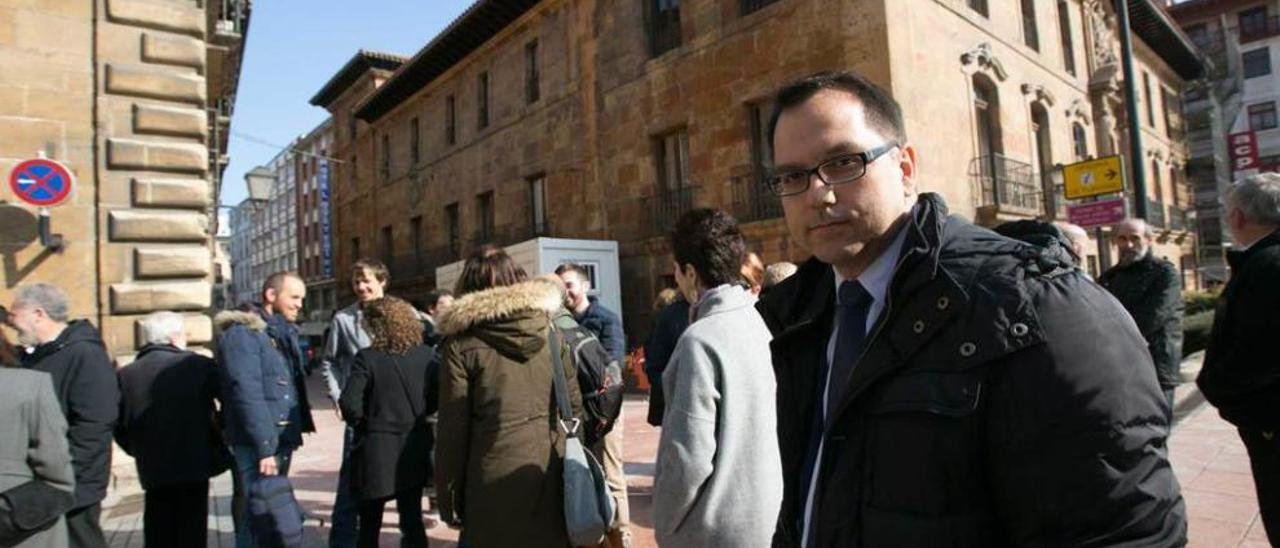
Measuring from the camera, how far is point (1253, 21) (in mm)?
38875

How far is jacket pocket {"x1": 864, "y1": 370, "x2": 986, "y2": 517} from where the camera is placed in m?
1.12

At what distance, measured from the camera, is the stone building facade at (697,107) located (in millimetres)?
12656

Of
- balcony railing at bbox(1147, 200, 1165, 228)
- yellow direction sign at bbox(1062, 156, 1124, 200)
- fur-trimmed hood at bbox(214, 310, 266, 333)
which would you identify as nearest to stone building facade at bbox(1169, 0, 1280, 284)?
balcony railing at bbox(1147, 200, 1165, 228)

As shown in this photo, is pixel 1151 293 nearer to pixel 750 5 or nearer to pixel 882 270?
pixel 882 270

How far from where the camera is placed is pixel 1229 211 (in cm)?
327

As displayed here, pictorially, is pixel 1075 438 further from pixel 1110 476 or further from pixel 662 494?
pixel 662 494

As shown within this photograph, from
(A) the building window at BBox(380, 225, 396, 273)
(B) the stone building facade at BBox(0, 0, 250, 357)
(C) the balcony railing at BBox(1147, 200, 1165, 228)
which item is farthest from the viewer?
(A) the building window at BBox(380, 225, 396, 273)

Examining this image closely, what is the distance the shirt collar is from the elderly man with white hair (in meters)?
4.25

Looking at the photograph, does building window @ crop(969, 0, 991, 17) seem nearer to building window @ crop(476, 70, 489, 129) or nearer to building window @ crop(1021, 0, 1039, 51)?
building window @ crop(1021, 0, 1039, 51)

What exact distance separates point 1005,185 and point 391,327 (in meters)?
13.6

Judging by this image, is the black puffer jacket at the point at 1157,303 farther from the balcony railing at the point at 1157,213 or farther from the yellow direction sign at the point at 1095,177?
the balcony railing at the point at 1157,213

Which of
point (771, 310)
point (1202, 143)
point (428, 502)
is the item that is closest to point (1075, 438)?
point (771, 310)

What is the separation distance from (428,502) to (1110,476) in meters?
6.01

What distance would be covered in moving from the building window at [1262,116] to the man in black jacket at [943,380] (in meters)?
51.8
